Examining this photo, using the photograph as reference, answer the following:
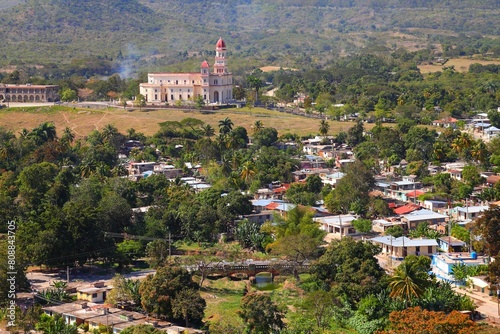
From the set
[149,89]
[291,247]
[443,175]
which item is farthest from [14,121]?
[291,247]

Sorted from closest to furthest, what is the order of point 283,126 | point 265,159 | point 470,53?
1. point 265,159
2. point 283,126
3. point 470,53

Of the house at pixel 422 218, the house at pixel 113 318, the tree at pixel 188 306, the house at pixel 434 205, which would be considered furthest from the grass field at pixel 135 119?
the house at pixel 113 318

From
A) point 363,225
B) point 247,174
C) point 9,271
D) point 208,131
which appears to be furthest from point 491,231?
point 208,131

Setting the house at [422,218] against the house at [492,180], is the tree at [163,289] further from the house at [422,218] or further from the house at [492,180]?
the house at [492,180]

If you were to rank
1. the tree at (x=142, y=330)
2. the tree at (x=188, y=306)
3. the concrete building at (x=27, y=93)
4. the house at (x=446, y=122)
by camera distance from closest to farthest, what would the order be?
the tree at (x=142, y=330)
the tree at (x=188, y=306)
the house at (x=446, y=122)
the concrete building at (x=27, y=93)

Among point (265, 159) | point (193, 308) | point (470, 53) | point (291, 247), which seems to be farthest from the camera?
point (470, 53)

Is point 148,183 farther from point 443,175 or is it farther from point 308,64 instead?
point 308,64

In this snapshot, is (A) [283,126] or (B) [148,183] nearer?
(B) [148,183]
